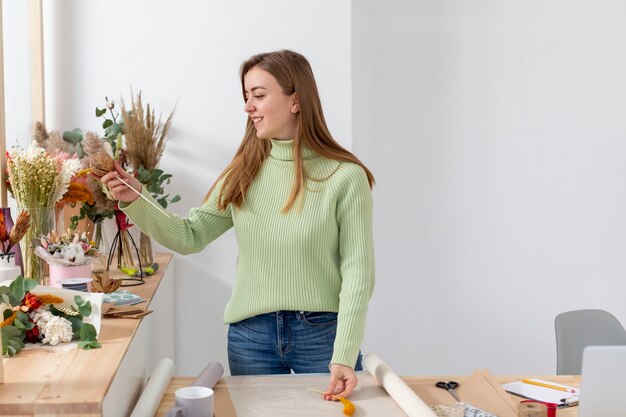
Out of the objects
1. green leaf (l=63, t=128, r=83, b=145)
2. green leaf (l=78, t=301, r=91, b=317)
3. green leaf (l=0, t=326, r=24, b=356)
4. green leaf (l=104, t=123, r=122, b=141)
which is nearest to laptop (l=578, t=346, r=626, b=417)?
green leaf (l=78, t=301, r=91, b=317)

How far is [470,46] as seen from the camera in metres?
4.38

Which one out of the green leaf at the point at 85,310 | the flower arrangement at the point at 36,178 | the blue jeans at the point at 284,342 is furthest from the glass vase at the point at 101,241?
the green leaf at the point at 85,310

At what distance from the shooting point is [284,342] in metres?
2.26

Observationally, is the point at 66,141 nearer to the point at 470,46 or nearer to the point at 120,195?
the point at 120,195

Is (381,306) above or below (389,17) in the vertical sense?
below

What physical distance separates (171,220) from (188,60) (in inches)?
49.1

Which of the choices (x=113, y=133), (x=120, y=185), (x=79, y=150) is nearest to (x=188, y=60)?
(x=113, y=133)

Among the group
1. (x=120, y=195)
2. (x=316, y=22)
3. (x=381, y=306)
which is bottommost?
(x=381, y=306)

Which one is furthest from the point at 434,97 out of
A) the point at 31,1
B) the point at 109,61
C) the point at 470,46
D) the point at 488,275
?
the point at 31,1

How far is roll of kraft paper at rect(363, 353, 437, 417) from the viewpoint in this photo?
1.87 m

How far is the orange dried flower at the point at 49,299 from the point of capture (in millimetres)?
1916

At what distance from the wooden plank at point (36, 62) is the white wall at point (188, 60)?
67 millimetres

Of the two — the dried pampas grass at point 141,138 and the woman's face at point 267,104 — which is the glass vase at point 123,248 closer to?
the dried pampas grass at point 141,138

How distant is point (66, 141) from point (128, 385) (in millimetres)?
1599
